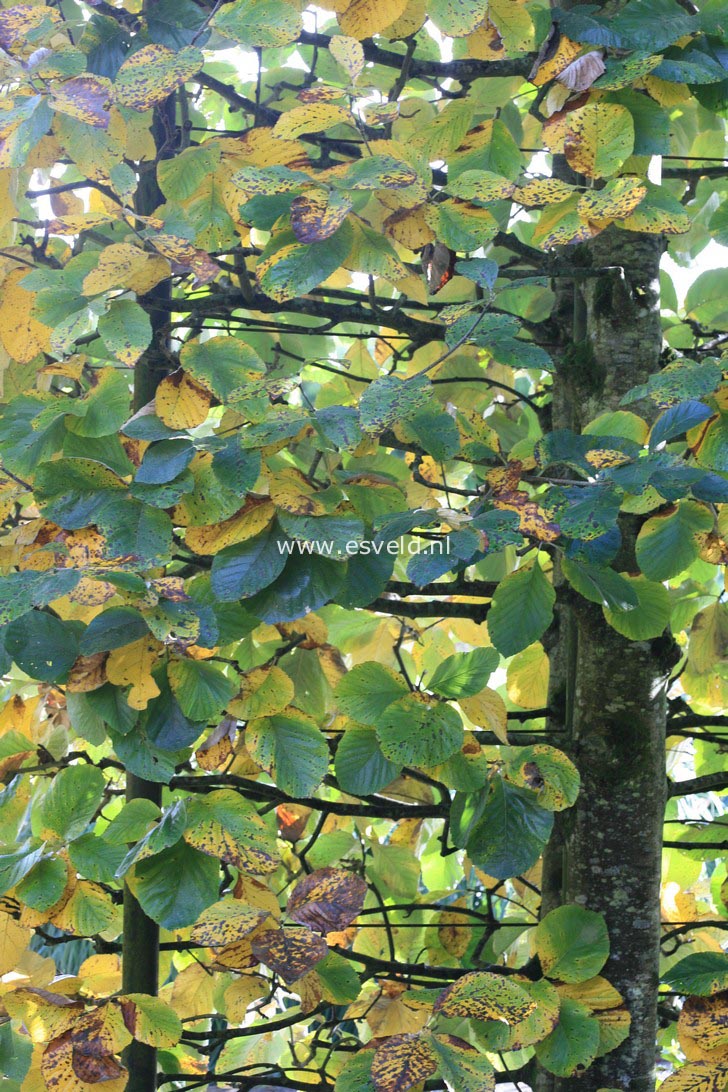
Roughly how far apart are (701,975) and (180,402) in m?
0.67

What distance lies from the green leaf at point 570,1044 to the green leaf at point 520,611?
336 mm

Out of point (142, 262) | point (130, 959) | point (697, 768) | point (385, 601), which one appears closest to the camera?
point (142, 262)

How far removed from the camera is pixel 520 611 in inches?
33.7

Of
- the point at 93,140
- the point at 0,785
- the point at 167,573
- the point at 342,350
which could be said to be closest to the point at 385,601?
the point at 167,573

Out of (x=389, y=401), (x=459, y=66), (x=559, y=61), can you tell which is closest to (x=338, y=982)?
(x=389, y=401)

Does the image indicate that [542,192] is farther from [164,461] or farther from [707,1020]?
[707,1020]

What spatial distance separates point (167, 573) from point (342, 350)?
3.08 feet

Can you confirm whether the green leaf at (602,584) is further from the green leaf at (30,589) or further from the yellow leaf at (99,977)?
the yellow leaf at (99,977)

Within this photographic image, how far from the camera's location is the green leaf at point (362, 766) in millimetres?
847

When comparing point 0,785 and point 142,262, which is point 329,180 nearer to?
point 142,262

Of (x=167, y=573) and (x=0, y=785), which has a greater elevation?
(x=167, y=573)

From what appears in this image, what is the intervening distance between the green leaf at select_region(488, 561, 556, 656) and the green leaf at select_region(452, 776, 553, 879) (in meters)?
0.13

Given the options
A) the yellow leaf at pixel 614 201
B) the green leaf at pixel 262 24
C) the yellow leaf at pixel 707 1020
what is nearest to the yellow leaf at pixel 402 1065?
the yellow leaf at pixel 707 1020

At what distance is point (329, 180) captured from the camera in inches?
30.9
